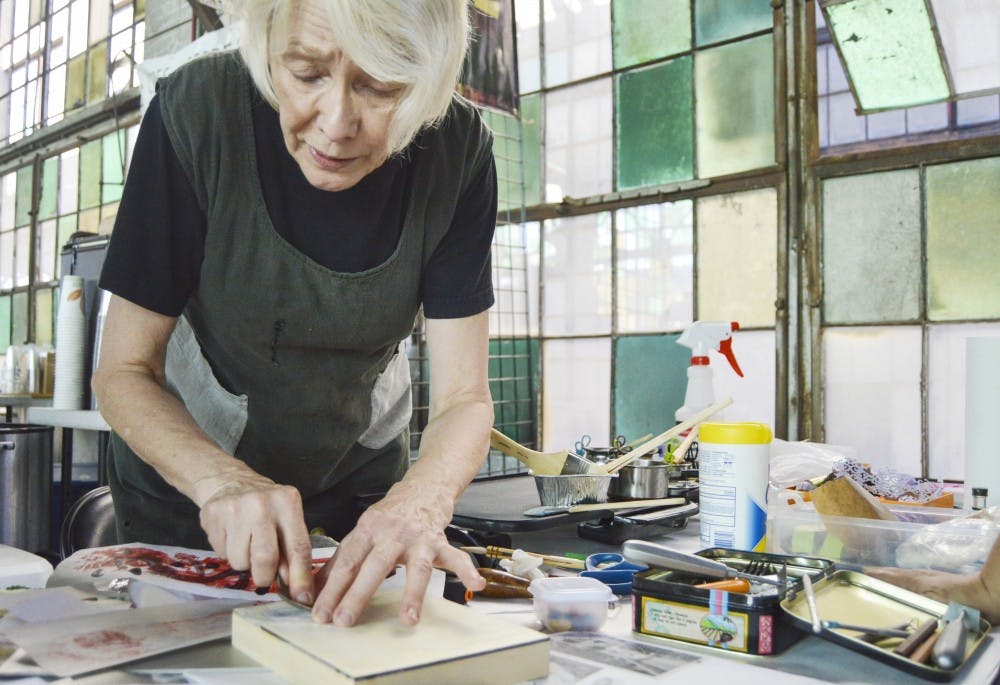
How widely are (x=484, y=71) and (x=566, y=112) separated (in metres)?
0.53

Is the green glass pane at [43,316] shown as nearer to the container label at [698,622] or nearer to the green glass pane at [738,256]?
the green glass pane at [738,256]

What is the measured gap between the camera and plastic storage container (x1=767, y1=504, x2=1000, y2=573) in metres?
1.08

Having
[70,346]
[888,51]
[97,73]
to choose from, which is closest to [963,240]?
[888,51]

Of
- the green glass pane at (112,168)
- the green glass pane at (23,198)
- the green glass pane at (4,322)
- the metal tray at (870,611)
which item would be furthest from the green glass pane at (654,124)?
the green glass pane at (4,322)

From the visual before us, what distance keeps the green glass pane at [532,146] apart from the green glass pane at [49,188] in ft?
13.2

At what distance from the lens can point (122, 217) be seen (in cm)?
120

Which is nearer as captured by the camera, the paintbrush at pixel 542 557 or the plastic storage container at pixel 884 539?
the plastic storage container at pixel 884 539

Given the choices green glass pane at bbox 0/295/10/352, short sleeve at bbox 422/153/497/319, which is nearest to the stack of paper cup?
short sleeve at bbox 422/153/497/319

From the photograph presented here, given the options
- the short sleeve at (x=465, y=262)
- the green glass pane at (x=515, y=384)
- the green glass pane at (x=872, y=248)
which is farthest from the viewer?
the green glass pane at (x=515, y=384)

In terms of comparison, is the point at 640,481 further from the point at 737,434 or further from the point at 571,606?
the point at 571,606

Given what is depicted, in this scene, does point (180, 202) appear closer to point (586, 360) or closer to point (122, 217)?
point (122, 217)

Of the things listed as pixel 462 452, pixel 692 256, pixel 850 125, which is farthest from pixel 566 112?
pixel 462 452

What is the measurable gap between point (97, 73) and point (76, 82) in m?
0.32

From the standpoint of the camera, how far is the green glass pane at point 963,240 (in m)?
2.53
